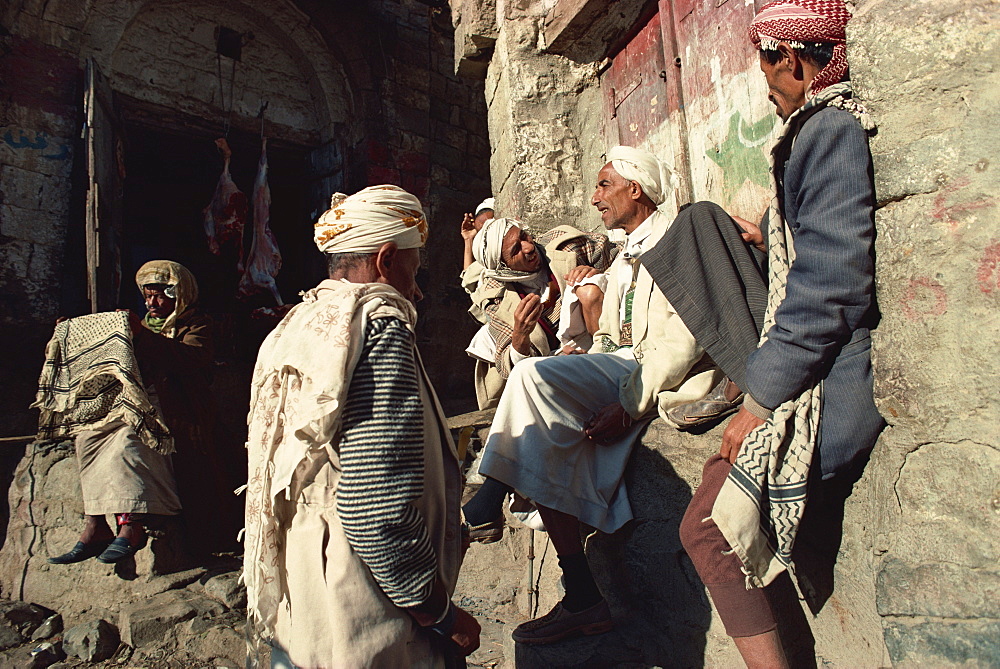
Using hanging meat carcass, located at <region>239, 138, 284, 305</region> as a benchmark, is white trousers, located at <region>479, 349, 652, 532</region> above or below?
below

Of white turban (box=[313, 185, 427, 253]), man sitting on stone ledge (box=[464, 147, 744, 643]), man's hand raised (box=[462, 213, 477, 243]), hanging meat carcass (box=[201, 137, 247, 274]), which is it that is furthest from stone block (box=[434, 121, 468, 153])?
white turban (box=[313, 185, 427, 253])

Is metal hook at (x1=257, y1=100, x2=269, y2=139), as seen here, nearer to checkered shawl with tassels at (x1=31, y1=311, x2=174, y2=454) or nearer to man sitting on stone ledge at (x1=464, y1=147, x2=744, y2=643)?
checkered shawl with tassels at (x1=31, y1=311, x2=174, y2=454)

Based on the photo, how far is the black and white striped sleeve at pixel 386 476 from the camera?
4.36ft

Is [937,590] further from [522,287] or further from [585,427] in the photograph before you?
[522,287]

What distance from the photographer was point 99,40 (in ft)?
20.2

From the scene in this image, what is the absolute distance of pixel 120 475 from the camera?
3.89m

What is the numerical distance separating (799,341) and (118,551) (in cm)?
395

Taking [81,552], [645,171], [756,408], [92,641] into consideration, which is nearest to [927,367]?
[756,408]

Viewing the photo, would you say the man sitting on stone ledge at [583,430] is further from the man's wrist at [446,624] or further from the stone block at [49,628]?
the stone block at [49,628]

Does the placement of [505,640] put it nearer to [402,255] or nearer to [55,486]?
[402,255]

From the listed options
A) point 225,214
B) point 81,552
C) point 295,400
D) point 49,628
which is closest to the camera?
point 295,400

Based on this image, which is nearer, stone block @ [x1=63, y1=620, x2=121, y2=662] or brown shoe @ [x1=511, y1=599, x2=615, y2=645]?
brown shoe @ [x1=511, y1=599, x2=615, y2=645]

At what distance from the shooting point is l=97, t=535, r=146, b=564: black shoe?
12.4ft

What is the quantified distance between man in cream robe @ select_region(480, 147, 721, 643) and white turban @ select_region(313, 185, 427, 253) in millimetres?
991
